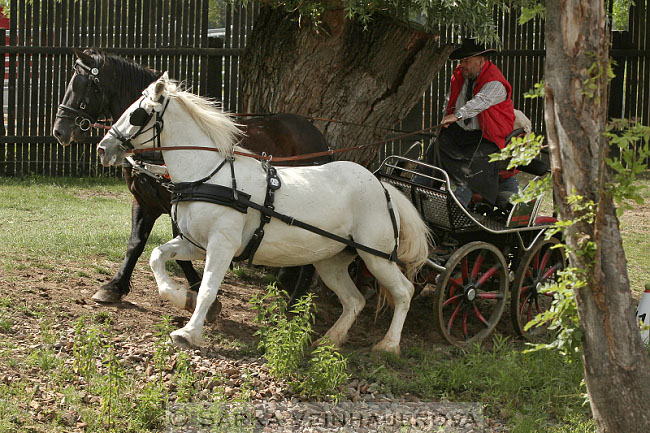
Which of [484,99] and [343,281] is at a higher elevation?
[484,99]

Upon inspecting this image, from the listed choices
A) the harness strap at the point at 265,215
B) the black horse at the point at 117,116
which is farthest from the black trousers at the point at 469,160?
the harness strap at the point at 265,215

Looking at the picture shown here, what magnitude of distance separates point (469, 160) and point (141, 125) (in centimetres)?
266

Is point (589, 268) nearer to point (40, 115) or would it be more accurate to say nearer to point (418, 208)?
point (418, 208)

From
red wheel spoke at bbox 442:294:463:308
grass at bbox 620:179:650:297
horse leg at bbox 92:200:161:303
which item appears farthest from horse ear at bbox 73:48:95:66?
grass at bbox 620:179:650:297

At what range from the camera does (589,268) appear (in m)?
4.17

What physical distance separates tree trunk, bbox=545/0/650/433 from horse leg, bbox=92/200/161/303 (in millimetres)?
3901

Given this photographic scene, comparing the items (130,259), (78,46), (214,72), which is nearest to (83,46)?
(78,46)

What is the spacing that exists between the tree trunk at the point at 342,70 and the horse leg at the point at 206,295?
2.56 metres

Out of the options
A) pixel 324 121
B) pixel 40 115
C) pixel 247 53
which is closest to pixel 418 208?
pixel 324 121

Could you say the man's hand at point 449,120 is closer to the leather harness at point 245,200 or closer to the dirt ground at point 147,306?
the leather harness at point 245,200

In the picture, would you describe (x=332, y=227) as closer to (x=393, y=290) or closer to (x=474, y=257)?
(x=393, y=290)

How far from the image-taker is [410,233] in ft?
20.8

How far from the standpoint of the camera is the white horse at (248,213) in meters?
5.75

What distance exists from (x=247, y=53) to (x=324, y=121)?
1040 mm
